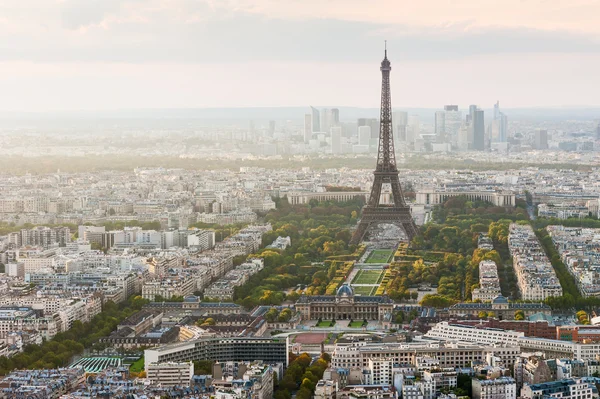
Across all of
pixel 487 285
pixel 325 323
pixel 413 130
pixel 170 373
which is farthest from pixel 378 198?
pixel 413 130

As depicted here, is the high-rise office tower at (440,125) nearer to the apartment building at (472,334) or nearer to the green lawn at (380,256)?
the green lawn at (380,256)

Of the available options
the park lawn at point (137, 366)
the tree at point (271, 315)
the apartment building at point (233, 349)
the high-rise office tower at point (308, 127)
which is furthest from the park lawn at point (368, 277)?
the high-rise office tower at point (308, 127)

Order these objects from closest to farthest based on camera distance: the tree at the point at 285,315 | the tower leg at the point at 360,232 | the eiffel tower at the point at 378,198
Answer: the tree at the point at 285,315, the tower leg at the point at 360,232, the eiffel tower at the point at 378,198

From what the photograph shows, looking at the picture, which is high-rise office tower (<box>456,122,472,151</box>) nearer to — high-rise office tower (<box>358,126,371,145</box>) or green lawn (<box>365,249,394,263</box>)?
high-rise office tower (<box>358,126,371,145</box>)

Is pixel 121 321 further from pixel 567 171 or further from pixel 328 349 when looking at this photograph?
pixel 567 171

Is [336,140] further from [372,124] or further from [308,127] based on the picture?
[308,127]

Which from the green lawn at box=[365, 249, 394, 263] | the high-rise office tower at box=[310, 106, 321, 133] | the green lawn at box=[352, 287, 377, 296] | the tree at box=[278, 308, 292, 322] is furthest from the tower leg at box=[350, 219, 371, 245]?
the high-rise office tower at box=[310, 106, 321, 133]
